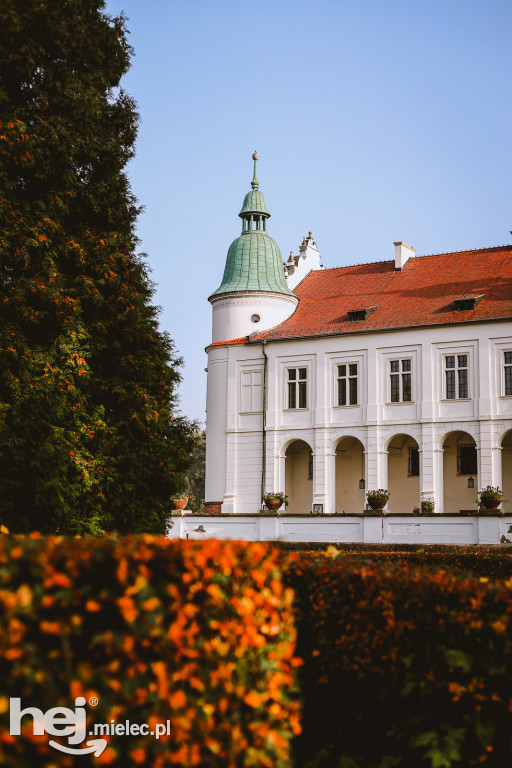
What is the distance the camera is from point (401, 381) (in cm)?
4175

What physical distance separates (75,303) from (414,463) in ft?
90.7

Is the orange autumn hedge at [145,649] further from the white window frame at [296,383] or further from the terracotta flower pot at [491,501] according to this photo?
the white window frame at [296,383]

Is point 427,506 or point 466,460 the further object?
point 466,460

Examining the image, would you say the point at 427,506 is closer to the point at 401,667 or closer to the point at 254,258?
the point at 254,258

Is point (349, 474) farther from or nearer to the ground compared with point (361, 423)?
nearer to the ground

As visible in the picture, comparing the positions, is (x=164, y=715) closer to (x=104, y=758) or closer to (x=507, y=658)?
(x=104, y=758)

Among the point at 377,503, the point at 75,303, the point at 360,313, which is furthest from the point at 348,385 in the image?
the point at 75,303

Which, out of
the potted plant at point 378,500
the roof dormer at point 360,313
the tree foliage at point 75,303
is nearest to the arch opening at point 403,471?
the roof dormer at point 360,313

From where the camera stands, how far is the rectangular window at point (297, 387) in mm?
43969

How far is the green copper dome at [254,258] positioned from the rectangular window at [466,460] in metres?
12.4

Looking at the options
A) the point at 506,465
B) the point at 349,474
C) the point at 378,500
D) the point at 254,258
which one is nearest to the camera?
the point at 378,500

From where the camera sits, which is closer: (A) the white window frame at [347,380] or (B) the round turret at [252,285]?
(A) the white window frame at [347,380]

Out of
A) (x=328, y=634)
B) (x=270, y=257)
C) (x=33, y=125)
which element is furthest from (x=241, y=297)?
(x=328, y=634)

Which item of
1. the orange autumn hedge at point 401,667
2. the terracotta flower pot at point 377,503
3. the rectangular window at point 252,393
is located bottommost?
the orange autumn hedge at point 401,667
